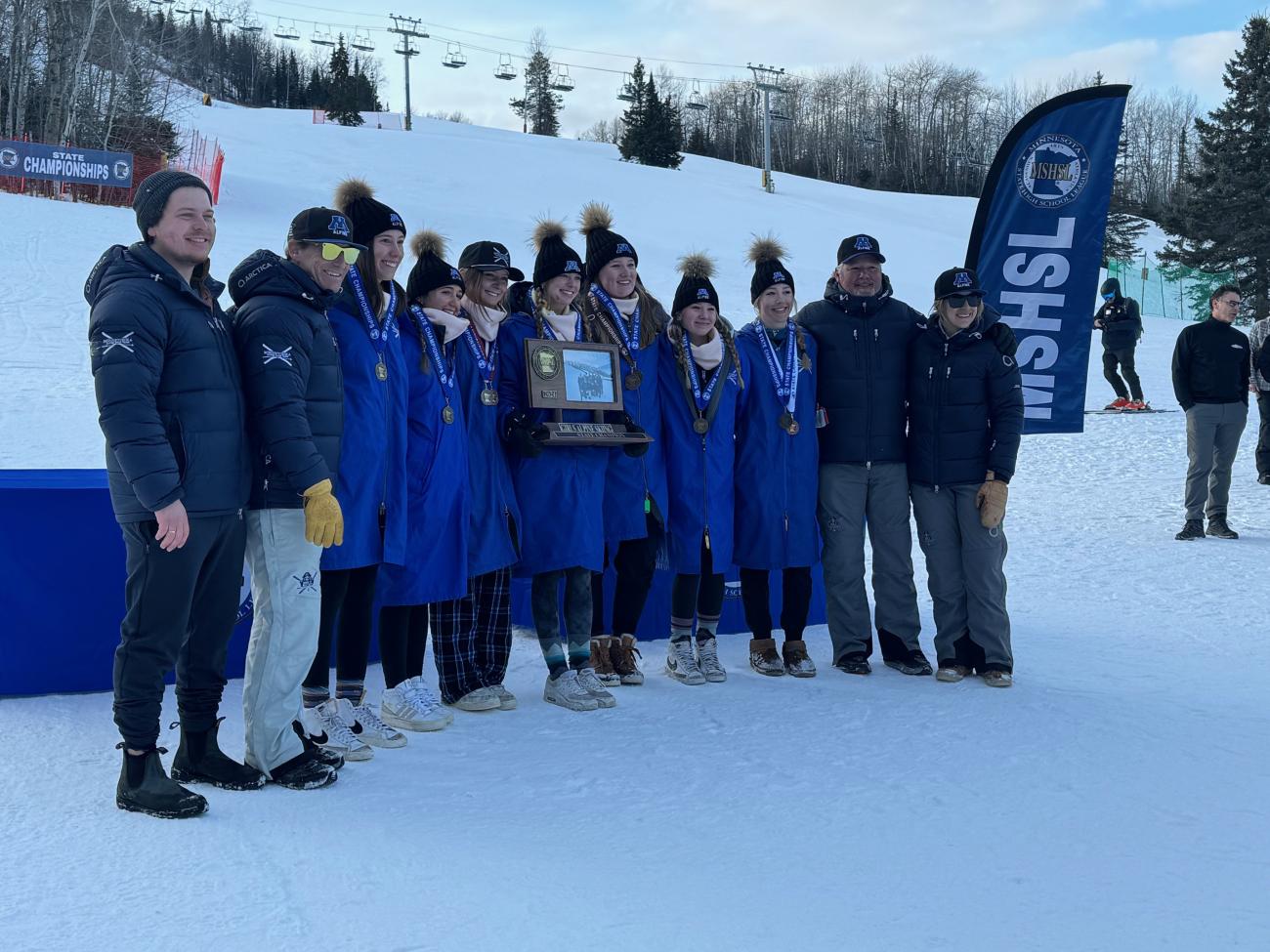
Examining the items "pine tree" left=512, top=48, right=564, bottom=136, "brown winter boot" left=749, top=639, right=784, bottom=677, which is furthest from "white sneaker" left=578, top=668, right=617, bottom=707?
"pine tree" left=512, top=48, right=564, bottom=136

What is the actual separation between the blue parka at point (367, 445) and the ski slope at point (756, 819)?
676mm

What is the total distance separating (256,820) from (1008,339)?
345 centimetres

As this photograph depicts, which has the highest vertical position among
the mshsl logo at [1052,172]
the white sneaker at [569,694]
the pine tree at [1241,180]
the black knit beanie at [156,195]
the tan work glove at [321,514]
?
the pine tree at [1241,180]

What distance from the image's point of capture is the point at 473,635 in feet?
13.9

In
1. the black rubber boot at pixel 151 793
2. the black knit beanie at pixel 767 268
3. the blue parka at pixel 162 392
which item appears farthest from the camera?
the black knit beanie at pixel 767 268

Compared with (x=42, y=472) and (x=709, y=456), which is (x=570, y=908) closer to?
(x=709, y=456)

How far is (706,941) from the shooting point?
2.39 metres

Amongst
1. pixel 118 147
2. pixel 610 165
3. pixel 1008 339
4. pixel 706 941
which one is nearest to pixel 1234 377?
pixel 1008 339

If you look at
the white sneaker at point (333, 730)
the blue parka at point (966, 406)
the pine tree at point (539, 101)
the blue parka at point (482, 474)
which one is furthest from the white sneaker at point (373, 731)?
the pine tree at point (539, 101)

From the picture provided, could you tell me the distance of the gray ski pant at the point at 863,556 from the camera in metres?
4.88

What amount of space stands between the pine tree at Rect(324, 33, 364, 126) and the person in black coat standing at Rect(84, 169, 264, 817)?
58.7 metres

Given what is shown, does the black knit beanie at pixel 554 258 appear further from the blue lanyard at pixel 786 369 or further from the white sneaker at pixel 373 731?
the white sneaker at pixel 373 731

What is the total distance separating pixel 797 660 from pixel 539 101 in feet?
285

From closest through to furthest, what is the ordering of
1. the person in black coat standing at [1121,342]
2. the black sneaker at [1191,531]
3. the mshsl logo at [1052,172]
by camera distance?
1. the mshsl logo at [1052,172]
2. the black sneaker at [1191,531]
3. the person in black coat standing at [1121,342]
